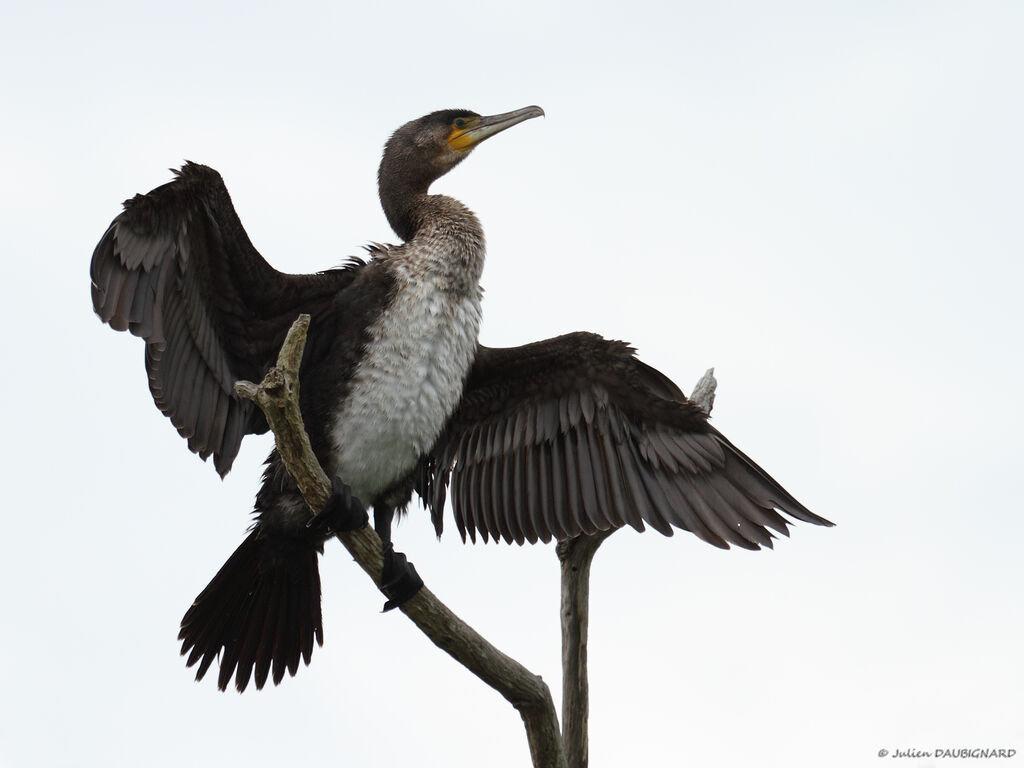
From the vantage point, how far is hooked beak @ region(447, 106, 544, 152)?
6.68 m

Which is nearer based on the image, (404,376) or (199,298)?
(199,298)

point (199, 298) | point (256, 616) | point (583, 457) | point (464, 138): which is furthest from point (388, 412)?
point (464, 138)

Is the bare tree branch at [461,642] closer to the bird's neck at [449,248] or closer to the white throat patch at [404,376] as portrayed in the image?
the white throat patch at [404,376]

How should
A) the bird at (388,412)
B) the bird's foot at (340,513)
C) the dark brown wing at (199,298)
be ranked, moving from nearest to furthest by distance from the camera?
the bird's foot at (340,513) → the dark brown wing at (199,298) → the bird at (388,412)

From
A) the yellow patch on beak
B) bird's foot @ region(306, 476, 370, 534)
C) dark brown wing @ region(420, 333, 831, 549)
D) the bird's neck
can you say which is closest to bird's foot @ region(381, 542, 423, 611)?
bird's foot @ region(306, 476, 370, 534)

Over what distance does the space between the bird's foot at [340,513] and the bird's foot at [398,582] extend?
211 millimetres

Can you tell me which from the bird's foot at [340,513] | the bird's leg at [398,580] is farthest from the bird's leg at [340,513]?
the bird's leg at [398,580]

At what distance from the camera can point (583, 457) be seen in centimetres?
602

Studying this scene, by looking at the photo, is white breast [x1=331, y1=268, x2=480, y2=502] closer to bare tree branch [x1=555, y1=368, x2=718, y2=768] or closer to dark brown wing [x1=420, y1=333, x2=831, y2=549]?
dark brown wing [x1=420, y1=333, x2=831, y2=549]

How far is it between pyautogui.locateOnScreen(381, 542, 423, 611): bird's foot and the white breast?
1.79 ft

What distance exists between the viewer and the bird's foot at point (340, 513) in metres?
4.90

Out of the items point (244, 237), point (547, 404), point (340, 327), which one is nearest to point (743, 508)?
point (547, 404)

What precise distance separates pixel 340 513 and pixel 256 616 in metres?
1.10

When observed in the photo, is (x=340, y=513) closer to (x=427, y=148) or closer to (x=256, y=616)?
(x=256, y=616)
